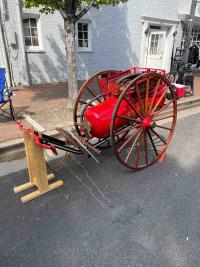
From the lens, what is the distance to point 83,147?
2934mm

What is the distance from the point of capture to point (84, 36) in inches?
380

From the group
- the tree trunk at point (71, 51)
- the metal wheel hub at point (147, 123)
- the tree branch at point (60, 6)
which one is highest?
the tree branch at point (60, 6)

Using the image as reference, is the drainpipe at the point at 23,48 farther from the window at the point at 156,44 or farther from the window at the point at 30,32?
the window at the point at 156,44

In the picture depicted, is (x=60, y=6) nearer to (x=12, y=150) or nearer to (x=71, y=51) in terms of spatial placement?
(x=71, y=51)

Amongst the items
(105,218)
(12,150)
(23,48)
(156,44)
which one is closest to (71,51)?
(12,150)

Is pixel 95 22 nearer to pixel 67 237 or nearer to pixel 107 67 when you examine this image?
pixel 107 67

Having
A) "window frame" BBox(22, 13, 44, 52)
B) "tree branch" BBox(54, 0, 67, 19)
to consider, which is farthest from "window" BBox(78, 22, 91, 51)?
"tree branch" BBox(54, 0, 67, 19)

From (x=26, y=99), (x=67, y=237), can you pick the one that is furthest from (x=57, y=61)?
(x=67, y=237)

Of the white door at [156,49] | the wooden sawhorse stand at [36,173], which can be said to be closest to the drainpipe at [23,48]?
the wooden sawhorse stand at [36,173]

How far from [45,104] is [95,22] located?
5.34 m

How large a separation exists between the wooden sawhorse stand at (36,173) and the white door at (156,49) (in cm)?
1072

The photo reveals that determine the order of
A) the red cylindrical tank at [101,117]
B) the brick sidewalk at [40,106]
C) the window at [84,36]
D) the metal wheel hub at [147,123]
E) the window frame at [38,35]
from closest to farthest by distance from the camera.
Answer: the red cylindrical tank at [101,117]
the metal wheel hub at [147,123]
the brick sidewalk at [40,106]
the window frame at [38,35]
the window at [84,36]

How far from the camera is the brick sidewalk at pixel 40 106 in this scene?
4.53m

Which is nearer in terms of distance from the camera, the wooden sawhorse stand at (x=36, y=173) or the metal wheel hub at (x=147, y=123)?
the wooden sawhorse stand at (x=36, y=173)
